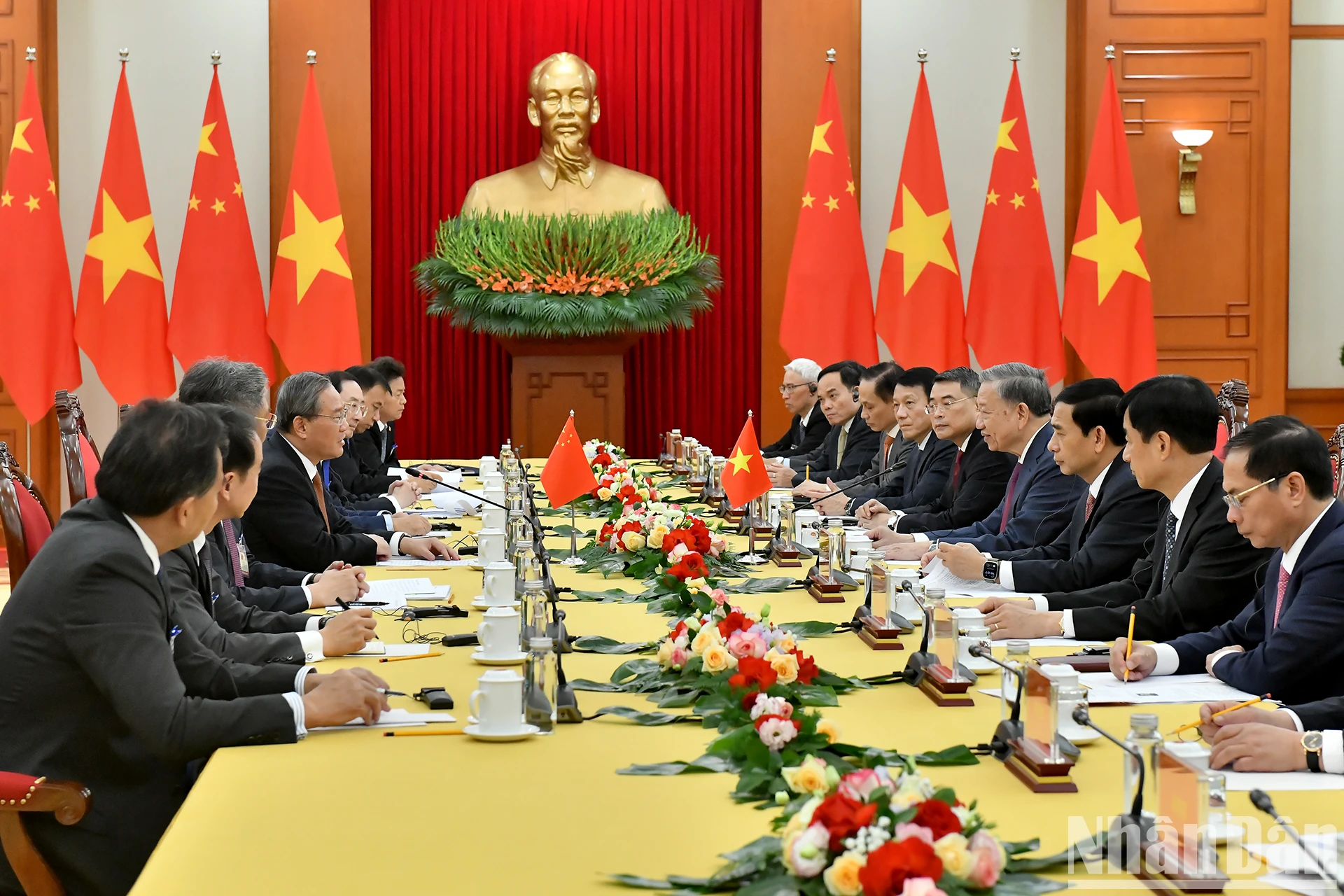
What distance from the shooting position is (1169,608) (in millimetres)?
3123

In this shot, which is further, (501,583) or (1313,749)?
(501,583)

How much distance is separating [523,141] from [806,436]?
118 inches

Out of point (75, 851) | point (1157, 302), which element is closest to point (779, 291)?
point (1157, 302)

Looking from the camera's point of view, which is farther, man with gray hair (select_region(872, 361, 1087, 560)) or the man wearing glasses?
man with gray hair (select_region(872, 361, 1087, 560))

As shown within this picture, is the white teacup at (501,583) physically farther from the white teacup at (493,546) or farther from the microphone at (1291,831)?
the microphone at (1291,831)

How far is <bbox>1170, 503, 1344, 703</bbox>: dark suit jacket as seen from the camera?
2465mm

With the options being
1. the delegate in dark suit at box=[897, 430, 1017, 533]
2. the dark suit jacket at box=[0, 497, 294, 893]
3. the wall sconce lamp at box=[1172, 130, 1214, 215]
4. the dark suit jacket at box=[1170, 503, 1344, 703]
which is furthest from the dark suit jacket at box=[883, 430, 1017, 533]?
the wall sconce lamp at box=[1172, 130, 1214, 215]

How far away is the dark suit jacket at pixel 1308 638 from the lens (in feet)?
8.09

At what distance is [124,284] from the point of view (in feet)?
27.3

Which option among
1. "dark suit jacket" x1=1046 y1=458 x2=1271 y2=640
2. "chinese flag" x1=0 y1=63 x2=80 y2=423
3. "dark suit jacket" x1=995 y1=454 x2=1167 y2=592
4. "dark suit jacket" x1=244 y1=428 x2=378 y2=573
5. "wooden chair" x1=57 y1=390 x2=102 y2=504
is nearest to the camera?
"dark suit jacket" x1=1046 y1=458 x2=1271 y2=640

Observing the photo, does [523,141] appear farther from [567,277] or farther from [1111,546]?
[1111,546]

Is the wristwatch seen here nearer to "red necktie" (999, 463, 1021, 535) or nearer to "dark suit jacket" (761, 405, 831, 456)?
"red necktie" (999, 463, 1021, 535)

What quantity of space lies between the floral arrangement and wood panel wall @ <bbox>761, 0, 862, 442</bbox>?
7.91 meters

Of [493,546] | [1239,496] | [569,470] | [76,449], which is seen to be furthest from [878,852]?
[76,449]
